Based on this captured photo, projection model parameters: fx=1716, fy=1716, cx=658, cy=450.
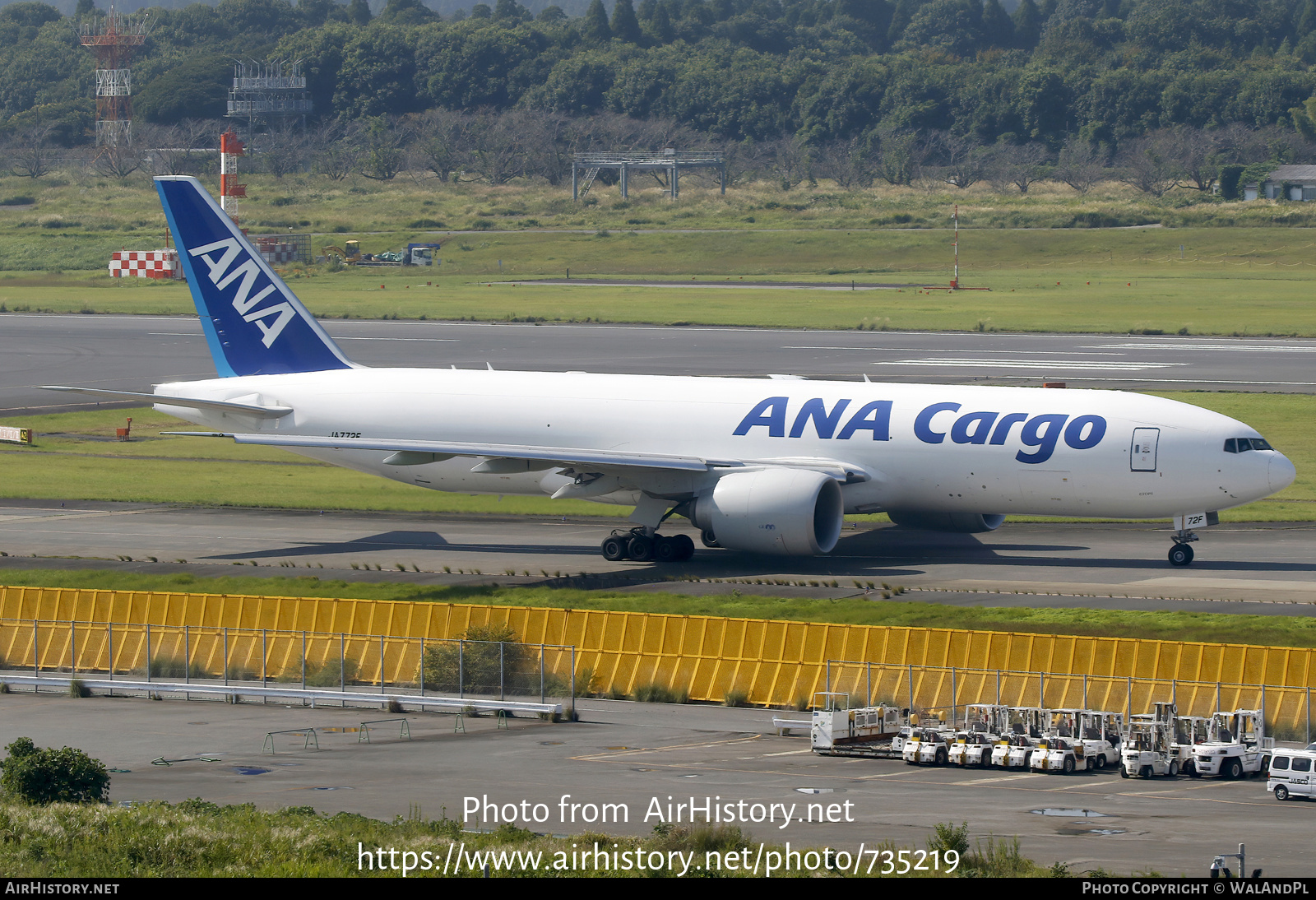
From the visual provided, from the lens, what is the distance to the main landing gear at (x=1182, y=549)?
4875 centimetres

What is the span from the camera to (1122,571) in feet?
159

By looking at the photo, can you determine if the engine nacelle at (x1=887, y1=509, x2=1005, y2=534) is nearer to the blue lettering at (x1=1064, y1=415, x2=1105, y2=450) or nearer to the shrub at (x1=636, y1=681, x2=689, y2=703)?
the blue lettering at (x1=1064, y1=415, x2=1105, y2=450)

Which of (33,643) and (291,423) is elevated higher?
(291,423)

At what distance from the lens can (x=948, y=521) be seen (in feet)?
171

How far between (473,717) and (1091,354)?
7161cm

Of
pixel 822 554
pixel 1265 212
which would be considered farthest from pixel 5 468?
pixel 1265 212

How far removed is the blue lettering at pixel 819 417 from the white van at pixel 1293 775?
Result: 75.6 feet

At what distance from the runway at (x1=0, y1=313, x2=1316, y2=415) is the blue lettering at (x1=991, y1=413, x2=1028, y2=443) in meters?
Result: 38.0

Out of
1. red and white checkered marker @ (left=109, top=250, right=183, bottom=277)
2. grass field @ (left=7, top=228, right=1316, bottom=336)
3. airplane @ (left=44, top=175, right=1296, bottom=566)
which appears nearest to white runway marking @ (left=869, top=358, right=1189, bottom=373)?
grass field @ (left=7, top=228, right=1316, bottom=336)

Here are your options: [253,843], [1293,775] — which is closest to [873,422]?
[1293,775]

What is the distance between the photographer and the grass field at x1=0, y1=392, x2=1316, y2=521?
205 ft

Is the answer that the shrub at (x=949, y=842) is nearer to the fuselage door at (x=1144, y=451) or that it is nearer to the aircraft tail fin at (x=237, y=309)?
the fuselage door at (x=1144, y=451)

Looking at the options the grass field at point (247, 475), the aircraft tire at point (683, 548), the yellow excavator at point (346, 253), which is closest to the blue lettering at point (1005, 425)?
the aircraft tire at point (683, 548)

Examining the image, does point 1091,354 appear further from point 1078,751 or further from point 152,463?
point 1078,751
